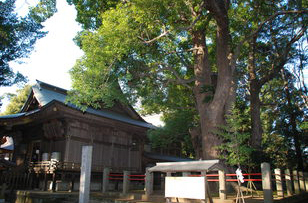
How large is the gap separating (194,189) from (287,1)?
521 inches

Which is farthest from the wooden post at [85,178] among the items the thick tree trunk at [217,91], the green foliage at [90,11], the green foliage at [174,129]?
the green foliage at [174,129]

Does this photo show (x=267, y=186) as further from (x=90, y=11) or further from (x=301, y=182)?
(x=90, y=11)

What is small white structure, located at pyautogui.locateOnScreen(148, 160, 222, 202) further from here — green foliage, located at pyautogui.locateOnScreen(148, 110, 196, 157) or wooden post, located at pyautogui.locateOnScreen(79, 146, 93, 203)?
green foliage, located at pyautogui.locateOnScreen(148, 110, 196, 157)

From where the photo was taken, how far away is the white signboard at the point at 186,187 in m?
7.32

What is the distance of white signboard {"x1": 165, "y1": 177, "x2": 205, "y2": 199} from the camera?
732 cm

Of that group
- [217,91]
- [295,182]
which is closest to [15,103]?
[217,91]

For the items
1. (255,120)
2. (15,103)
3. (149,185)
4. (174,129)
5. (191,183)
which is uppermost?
(15,103)

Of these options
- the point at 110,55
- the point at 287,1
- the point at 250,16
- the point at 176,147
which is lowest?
the point at 176,147

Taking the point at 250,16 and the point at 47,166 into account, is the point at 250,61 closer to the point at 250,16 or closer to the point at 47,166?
the point at 250,16

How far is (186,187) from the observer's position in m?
7.65

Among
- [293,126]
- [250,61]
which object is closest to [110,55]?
[250,61]

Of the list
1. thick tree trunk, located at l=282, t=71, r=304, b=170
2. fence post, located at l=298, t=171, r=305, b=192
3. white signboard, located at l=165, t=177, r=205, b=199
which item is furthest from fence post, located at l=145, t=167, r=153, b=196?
thick tree trunk, located at l=282, t=71, r=304, b=170

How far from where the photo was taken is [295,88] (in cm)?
2036

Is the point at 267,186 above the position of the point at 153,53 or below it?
below
